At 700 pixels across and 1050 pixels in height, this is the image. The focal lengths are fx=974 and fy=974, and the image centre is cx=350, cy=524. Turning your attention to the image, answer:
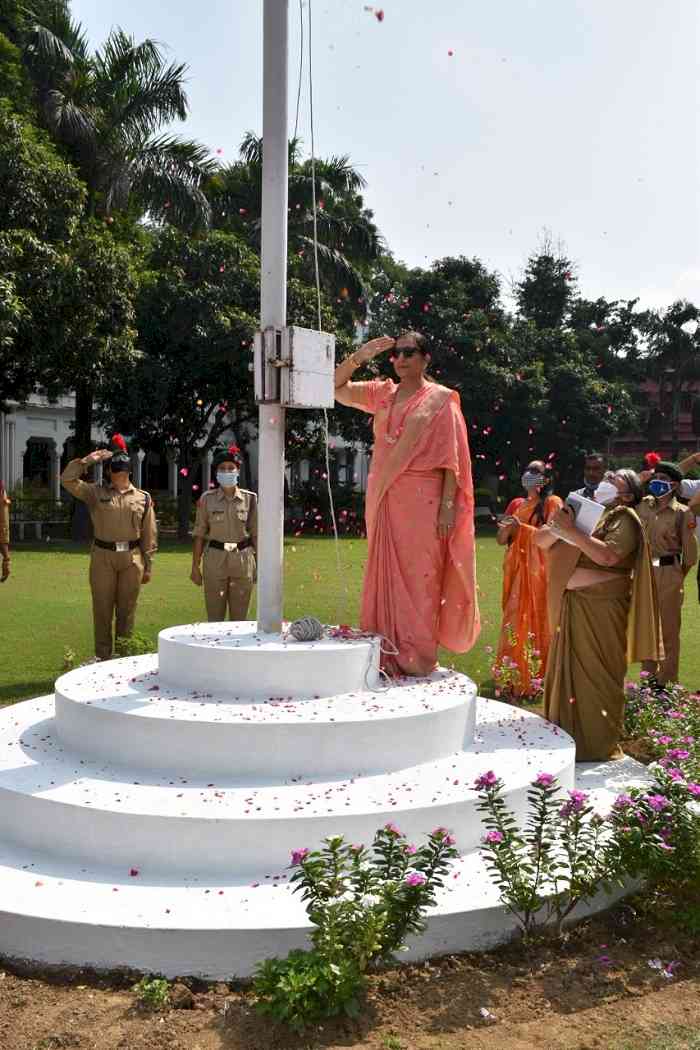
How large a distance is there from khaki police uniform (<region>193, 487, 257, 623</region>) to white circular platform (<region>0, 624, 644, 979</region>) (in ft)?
10.0

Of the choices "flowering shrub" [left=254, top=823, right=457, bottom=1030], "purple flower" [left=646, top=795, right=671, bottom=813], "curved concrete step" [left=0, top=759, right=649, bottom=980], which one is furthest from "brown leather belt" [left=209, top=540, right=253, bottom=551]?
"purple flower" [left=646, top=795, right=671, bottom=813]

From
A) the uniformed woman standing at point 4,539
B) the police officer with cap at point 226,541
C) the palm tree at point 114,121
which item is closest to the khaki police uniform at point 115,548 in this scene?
the police officer with cap at point 226,541

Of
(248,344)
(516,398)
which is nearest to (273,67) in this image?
(248,344)

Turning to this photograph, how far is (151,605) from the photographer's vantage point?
13.0 meters

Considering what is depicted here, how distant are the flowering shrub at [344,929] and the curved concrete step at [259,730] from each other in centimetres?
86

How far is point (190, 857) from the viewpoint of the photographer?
13.2 ft

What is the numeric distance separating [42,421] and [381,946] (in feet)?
104

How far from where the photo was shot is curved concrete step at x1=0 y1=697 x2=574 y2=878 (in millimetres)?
4008

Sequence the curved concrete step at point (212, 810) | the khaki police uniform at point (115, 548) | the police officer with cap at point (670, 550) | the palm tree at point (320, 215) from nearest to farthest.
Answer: the curved concrete step at point (212, 810)
the police officer with cap at point (670, 550)
the khaki police uniform at point (115, 548)
the palm tree at point (320, 215)

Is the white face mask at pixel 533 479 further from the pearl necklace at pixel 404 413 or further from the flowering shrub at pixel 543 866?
the flowering shrub at pixel 543 866

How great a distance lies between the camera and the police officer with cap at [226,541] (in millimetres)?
8523

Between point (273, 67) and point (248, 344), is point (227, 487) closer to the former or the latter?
point (273, 67)

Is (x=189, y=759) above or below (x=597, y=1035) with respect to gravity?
above

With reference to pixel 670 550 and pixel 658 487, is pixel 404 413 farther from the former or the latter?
pixel 670 550
